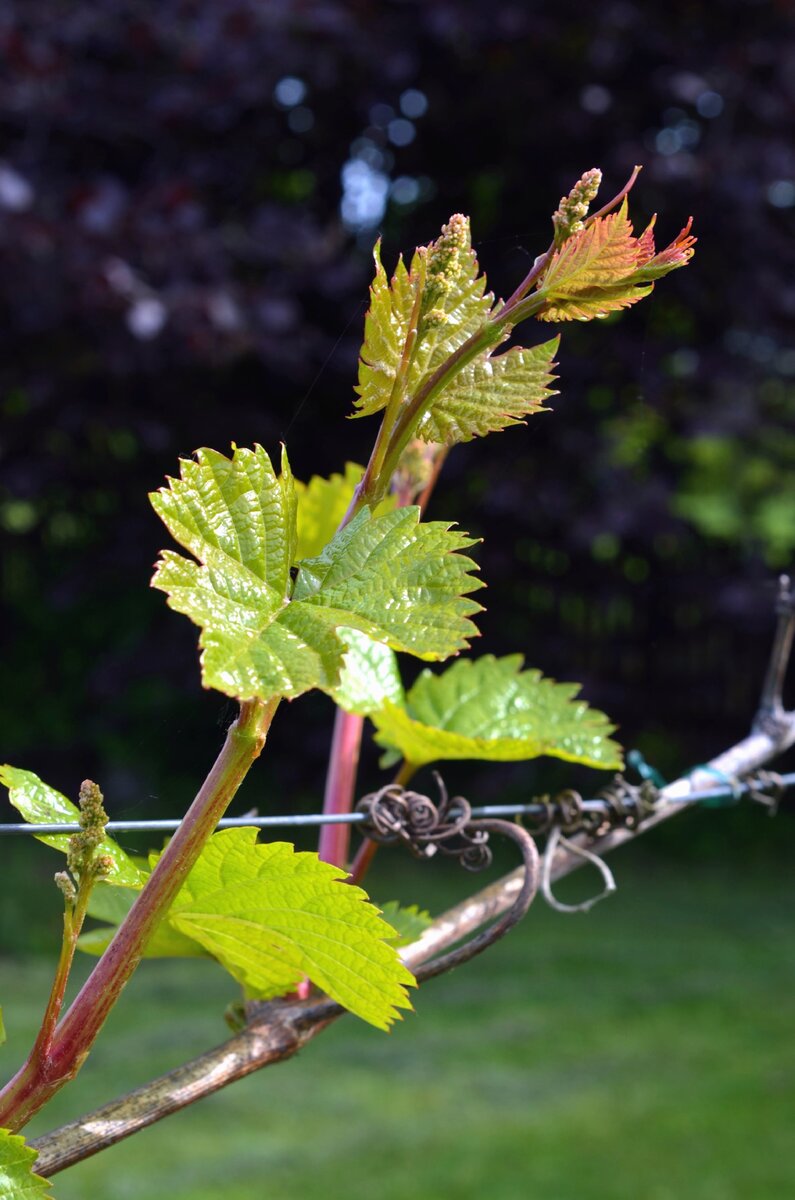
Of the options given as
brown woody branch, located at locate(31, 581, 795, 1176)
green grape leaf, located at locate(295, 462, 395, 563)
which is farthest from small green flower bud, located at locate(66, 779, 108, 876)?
green grape leaf, located at locate(295, 462, 395, 563)

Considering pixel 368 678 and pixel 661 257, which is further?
pixel 368 678

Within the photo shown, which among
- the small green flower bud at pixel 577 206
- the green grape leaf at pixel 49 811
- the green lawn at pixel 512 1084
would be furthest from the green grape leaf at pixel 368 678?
the green lawn at pixel 512 1084

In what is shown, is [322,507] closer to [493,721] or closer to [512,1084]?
[493,721]

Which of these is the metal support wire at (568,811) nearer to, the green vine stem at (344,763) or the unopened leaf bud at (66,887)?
the green vine stem at (344,763)

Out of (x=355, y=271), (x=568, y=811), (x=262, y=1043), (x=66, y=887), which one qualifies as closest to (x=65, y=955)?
(x=66, y=887)

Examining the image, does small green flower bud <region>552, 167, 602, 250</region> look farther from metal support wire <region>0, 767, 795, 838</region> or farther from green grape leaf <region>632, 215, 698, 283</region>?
metal support wire <region>0, 767, 795, 838</region>

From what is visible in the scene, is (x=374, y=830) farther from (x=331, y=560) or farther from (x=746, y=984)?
(x=746, y=984)

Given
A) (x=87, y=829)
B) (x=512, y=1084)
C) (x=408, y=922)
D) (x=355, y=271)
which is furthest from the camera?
(x=355, y=271)
